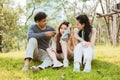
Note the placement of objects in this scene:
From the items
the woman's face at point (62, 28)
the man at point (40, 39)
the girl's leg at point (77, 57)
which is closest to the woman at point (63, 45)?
the woman's face at point (62, 28)

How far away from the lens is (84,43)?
557 centimetres

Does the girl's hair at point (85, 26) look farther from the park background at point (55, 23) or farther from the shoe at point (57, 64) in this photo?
the shoe at point (57, 64)

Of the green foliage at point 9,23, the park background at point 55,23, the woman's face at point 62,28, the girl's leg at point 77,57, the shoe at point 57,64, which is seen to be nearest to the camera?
the park background at point 55,23

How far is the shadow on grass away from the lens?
4816mm

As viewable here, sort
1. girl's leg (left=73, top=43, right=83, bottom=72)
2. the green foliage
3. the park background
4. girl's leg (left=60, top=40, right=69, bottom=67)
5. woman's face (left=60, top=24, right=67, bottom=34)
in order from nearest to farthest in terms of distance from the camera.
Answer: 1. the park background
2. girl's leg (left=73, top=43, right=83, bottom=72)
3. girl's leg (left=60, top=40, right=69, bottom=67)
4. woman's face (left=60, top=24, right=67, bottom=34)
5. the green foliage

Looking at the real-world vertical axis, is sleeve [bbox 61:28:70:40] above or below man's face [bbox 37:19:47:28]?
below

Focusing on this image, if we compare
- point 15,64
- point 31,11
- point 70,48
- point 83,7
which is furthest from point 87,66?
point 83,7

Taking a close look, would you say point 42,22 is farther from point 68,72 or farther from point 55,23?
point 55,23

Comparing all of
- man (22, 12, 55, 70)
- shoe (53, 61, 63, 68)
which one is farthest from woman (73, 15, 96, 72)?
man (22, 12, 55, 70)

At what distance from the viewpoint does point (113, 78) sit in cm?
483

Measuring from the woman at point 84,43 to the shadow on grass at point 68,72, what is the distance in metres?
0.21

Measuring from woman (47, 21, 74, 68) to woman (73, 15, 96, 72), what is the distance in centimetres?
20

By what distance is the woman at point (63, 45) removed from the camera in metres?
5.65

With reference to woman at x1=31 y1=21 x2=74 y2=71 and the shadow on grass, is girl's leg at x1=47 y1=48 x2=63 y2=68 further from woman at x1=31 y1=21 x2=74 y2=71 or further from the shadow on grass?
the shadow on grass
